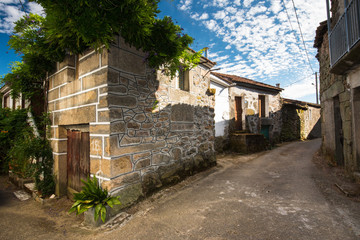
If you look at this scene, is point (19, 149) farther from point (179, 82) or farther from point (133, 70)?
point (179, 82)

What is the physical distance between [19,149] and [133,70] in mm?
3646

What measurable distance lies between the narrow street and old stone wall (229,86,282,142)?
20.4 feet

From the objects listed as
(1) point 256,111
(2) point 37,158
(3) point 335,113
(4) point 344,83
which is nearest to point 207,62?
(4) point 344,83

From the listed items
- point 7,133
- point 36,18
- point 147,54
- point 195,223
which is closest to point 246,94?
point 147,54

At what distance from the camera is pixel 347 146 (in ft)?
16.0

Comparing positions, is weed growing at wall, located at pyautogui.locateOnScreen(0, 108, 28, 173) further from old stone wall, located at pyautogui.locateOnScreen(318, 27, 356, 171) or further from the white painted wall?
old stone wall, located at pyautogui.locateOnScreen(318, 27, 356, 171)

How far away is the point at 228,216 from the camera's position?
3.06 meters

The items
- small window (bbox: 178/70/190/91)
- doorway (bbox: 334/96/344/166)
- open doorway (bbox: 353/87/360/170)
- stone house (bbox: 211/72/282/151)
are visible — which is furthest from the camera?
stone house (bbox: 211/72/282/151)

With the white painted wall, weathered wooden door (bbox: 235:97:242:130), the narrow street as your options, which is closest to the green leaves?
the narrow street

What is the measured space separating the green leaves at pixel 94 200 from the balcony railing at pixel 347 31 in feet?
18.6

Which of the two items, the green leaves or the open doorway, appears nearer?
the green leaves

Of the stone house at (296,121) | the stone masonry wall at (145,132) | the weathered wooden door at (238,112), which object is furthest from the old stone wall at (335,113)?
the stone house at (296,121)

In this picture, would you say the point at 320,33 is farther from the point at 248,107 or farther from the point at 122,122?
the point at 122,122

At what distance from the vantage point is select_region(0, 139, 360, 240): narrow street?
262cm
